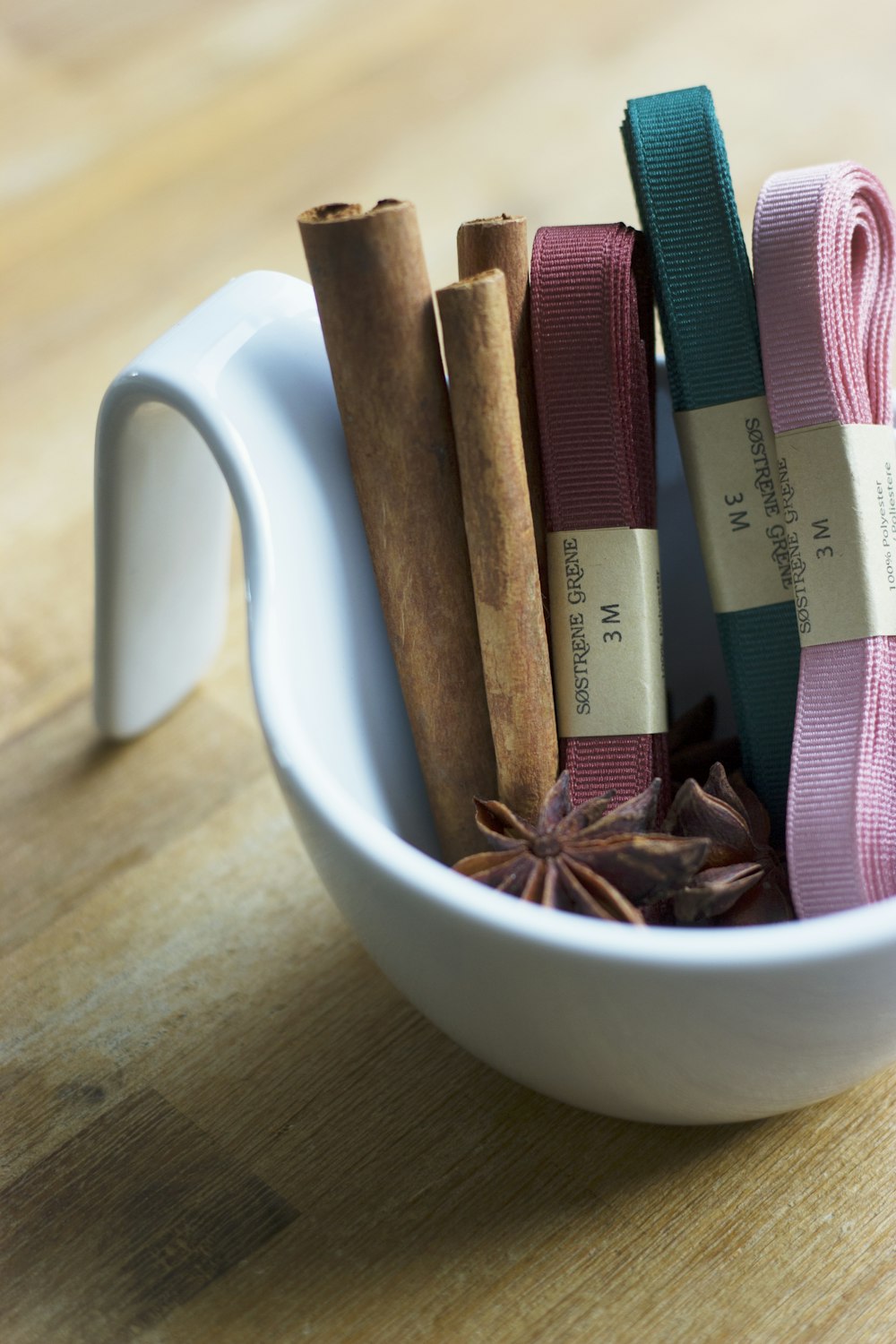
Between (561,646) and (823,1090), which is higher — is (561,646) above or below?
above

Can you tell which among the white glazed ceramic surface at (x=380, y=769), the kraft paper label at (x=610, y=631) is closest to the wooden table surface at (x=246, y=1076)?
the white glazed ceramic surface at (x=380, y=769)

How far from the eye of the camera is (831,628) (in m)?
0.54

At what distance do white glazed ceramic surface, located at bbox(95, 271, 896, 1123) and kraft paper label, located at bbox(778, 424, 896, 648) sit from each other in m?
0.10

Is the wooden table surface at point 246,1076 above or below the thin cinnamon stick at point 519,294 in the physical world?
below

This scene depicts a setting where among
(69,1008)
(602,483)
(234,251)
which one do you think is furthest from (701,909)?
(234,251)

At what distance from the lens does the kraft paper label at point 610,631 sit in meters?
0.56

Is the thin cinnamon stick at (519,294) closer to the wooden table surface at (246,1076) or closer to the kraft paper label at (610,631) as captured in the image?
the kraft paper label at (610,631)

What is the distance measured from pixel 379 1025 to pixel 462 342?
30cm

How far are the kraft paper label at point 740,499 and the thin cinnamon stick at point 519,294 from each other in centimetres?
6

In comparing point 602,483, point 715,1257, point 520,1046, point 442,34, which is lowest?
point 715,1257

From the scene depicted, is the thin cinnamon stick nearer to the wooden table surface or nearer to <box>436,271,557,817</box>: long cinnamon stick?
<box>436,271,557,817</box>: long cinnamon stick

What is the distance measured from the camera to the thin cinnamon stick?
1.81ft

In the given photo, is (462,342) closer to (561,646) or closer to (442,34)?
(561,646)

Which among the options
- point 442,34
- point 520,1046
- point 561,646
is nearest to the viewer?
point 520,1046
